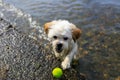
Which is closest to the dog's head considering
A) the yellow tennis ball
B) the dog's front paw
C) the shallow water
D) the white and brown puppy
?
the white and brown puppy

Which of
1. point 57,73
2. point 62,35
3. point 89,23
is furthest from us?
point 89,23

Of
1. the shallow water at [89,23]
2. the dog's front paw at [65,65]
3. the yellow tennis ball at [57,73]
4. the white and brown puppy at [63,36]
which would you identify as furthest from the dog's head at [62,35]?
the shallow water at [89,23]

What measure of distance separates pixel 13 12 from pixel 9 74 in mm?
4831

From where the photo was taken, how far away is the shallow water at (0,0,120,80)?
6.06m

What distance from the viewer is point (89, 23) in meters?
7.90

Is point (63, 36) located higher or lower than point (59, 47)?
higher

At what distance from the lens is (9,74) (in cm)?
480

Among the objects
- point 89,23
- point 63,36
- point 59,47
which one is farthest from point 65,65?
point 89,23

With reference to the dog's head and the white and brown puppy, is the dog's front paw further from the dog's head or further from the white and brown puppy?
the dog's head

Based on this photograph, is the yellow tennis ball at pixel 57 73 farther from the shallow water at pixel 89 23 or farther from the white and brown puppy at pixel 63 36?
the shallow water at pixel 89 23

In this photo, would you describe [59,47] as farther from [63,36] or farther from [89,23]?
[89,23]

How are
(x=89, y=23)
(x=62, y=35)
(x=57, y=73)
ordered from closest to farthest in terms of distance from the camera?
(x=57, y=73) → (x=62, y=35) → (x=89, y=23)

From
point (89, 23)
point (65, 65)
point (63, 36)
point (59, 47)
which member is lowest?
point (65, 65)

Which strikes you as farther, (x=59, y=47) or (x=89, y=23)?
(x=89, y=23)
